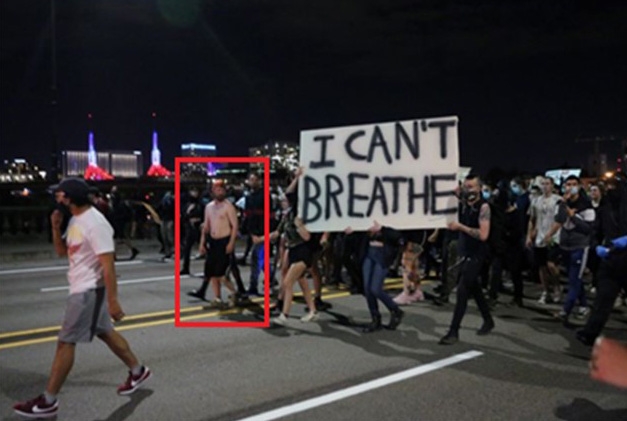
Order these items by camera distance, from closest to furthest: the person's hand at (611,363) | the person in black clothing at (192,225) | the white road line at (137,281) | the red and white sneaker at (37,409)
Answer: the person's hand at (611,363) < the red and white sneaker at (37,409) < the white road line at (137,281) < the person in black clothing at (192,225)

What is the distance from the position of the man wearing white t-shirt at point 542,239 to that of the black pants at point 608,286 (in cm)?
302

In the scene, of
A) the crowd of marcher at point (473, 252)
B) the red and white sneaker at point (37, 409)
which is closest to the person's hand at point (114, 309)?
the red and white sneaker at point (37, 409)

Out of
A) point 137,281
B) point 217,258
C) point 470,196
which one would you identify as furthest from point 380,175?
point 137,281

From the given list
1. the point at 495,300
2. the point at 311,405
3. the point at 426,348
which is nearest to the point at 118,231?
the point at 495,300

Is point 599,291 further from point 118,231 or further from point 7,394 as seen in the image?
point 118,231

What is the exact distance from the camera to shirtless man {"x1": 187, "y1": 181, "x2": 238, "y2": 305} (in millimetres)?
9242

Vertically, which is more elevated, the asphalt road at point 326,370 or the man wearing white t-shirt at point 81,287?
the man wearing white t-shirt at point 81,287

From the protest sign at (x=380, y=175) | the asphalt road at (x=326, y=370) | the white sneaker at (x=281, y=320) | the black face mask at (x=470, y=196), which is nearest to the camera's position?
the asphalt road at (x=326, y=370)

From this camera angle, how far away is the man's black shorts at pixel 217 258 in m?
9.23

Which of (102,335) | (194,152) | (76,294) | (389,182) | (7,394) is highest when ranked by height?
(194,152)

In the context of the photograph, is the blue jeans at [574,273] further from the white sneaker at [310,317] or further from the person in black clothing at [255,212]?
the person in black clothing at [255,212]

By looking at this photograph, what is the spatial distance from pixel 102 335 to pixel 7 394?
3.30 ft

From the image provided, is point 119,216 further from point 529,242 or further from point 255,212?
point 529,242

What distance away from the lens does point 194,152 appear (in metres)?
143
